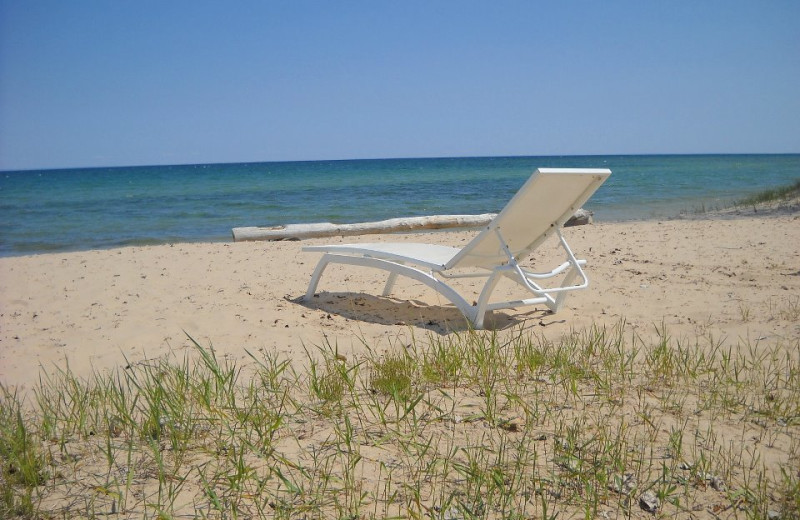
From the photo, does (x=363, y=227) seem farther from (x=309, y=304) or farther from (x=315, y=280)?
(x=309, y=304)

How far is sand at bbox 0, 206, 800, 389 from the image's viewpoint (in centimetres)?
451

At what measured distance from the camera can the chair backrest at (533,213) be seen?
4488mm

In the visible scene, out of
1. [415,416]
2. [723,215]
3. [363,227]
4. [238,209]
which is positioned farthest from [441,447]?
[238,209]

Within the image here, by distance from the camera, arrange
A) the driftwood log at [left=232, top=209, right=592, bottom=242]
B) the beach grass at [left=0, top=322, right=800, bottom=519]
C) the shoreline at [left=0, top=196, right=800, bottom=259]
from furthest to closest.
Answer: the shoreline at [left=0, top=196, right=800, bottom=259]
the driftwood log at [left=232, top=209, right=592, bottom=242]
the beach grass at [left=0, top=322, right=800, bottom=519]

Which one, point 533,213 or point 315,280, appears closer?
point 533,213

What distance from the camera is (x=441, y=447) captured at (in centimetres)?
252

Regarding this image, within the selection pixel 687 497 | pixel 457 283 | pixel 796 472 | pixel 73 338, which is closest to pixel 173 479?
pixel 687 497

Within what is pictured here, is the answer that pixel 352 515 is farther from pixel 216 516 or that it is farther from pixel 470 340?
pixel 470 340

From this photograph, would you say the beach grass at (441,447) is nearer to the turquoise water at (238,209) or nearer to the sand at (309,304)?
the sand at (309,304)

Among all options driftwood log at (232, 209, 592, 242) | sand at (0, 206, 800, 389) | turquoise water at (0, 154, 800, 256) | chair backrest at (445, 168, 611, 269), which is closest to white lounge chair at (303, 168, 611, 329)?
chair backrest at (445, 168, 611, 269)

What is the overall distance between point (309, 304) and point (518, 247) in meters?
1.91

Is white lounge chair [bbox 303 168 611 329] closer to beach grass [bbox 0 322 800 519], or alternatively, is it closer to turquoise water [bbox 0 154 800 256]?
beach grass [bbox 0 322 800 519]

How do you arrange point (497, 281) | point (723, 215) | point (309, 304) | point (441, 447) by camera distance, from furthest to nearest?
point (723, 215), point (309, 304), point (497, 281), point (441, 447)

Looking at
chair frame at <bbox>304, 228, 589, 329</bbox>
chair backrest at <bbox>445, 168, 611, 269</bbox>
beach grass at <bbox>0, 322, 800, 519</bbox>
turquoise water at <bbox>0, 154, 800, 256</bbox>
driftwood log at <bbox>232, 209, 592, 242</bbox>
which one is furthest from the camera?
turquoise water at <bbox>0, 154, 800, 256</bbox>
